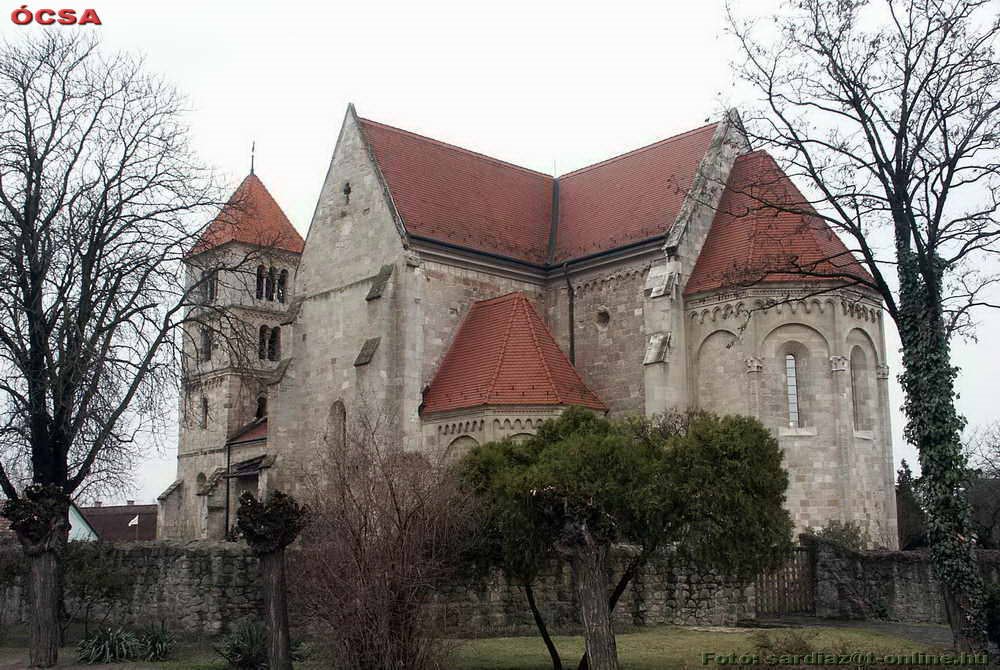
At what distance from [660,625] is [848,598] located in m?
6.05

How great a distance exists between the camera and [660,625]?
21016 mm

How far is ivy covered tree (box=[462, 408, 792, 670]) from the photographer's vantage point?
13.8 m

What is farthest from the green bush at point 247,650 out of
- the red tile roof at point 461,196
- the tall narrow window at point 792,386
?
the red tile roof at point 461,196

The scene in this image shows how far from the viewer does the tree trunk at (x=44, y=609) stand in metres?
16.5

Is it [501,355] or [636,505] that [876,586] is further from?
[636,505]

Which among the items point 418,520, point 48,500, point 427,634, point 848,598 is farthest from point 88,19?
point 848,598

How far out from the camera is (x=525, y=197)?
122 feet

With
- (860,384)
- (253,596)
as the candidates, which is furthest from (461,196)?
(253,596)

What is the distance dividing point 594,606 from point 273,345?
43.9 metres

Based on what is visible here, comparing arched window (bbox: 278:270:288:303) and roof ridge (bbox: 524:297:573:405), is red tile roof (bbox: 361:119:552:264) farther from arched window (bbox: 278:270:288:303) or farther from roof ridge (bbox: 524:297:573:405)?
arched window (bbox: 278:270:288:303)

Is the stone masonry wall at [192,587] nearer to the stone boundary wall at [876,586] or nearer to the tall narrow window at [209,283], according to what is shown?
the tall narrow window at [209,283]

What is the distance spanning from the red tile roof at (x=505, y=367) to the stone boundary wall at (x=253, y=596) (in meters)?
7.88

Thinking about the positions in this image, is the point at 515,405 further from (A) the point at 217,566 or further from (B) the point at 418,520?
(B) the point at 418,520

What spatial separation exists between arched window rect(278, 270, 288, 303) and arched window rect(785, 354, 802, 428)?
1296 inches
